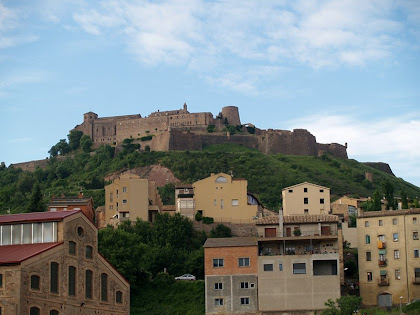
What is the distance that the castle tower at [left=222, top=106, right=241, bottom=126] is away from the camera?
19550 centimetres

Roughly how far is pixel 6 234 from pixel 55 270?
473 centimetres

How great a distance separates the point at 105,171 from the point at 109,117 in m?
38.8

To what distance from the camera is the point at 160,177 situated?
5896 inches

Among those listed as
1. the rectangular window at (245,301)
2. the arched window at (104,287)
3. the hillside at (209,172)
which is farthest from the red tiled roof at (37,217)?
the hillside at (209,172)

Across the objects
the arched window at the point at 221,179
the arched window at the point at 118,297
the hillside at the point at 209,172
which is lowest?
the arched window at the point at 118,297

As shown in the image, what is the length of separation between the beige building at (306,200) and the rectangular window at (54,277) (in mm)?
44973

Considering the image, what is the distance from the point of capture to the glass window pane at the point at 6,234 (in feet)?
191

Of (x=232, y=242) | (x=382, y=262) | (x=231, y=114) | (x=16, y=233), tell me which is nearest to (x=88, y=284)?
(x=16, y=233)

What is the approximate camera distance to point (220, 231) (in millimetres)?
100750

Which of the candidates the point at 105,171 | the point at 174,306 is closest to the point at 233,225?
the point at 174,306

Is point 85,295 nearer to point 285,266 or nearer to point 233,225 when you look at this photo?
point 285,266

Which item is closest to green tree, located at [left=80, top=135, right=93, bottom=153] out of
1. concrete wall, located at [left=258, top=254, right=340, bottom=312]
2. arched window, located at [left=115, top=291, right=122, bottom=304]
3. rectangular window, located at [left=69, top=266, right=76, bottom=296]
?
concrete wall, located at [left=258, top=254, right=340, bottom=312]

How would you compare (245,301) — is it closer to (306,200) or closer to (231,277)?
(231,277)

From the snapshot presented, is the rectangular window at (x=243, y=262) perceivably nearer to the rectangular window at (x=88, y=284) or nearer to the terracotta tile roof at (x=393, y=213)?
the terracotta tile roof at (x=393, y=213)
